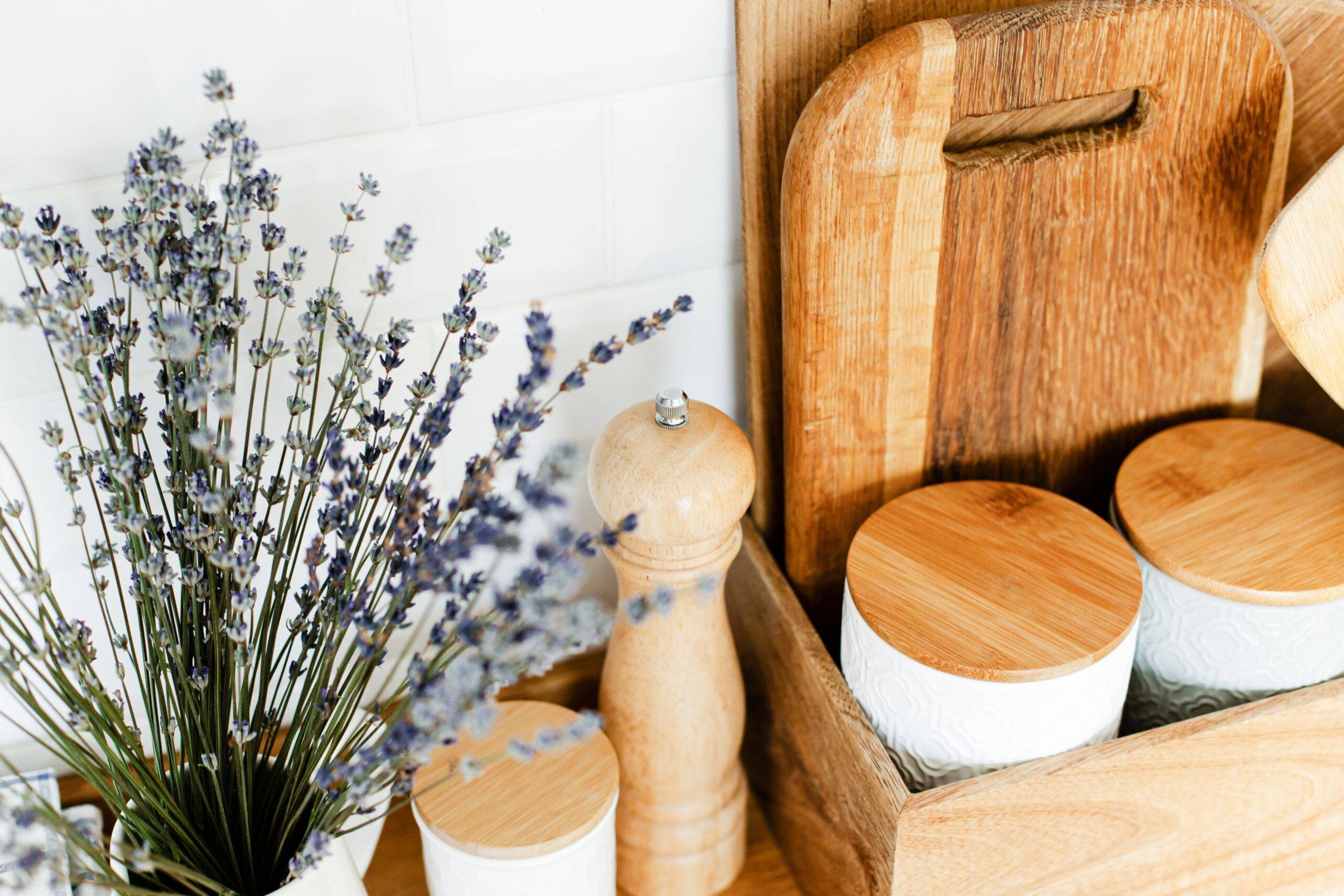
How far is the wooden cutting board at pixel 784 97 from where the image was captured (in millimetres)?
584

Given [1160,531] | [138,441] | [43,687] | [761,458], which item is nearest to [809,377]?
[761,458]

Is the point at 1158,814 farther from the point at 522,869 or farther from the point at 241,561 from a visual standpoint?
the point at 241,561

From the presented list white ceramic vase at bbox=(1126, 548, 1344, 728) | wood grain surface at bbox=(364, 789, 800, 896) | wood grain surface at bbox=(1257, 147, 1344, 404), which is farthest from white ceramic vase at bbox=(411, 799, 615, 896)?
wood grain surface at bbox=(1257, 147, 1344, 404)

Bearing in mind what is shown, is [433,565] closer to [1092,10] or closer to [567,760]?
[567,760]

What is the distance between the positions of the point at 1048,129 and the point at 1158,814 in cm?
38

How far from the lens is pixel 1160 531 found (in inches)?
25.1

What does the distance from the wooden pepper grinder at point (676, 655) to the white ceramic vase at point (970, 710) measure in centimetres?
9

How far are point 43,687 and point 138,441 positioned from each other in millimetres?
200

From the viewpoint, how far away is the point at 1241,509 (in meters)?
0.65

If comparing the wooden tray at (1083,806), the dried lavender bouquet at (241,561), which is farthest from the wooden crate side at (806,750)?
the dried lavender bouquet at (241,561)

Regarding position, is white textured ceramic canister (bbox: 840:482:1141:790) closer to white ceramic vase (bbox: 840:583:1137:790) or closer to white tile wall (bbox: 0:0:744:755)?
white ceramic vase (bbox: 840:583:1137:790)

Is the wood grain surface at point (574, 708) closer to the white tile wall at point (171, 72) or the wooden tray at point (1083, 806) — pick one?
the wooden tray at point (1083, 806)

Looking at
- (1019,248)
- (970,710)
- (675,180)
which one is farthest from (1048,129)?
(970,710)

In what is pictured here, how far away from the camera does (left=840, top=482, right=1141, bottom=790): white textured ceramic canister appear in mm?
565
